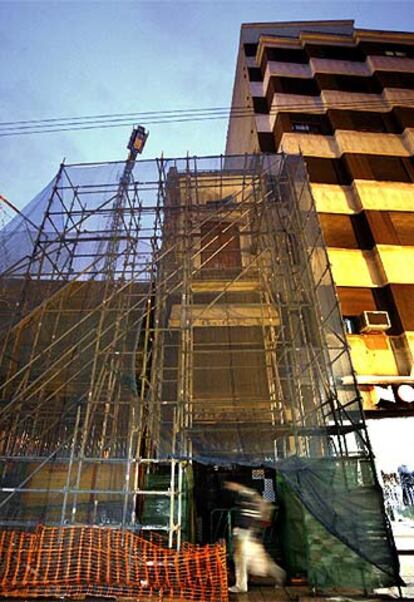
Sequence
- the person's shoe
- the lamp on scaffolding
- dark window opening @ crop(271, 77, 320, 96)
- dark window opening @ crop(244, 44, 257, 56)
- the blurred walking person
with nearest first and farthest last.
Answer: the person's shoe < the blurred walking person < dark window opening @ crop(271, 77, 320, 96) < dark window opening @ crop(244, 44, 257, 56) < the lamp on scaffolding

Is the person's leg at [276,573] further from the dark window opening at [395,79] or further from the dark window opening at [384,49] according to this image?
the dark window opening at [384,49]

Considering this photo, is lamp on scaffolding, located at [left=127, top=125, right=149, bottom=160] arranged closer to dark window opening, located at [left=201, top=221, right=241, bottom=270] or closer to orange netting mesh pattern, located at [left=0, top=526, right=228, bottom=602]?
dark window opening, located at [left=201, top=221, right=241, bottom=270]

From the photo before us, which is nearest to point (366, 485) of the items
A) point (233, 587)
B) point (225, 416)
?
point (233, 587)

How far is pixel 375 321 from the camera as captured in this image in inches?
375

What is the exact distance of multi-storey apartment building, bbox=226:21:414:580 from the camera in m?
9.10

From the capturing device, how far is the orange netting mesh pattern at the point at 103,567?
4.63 metres

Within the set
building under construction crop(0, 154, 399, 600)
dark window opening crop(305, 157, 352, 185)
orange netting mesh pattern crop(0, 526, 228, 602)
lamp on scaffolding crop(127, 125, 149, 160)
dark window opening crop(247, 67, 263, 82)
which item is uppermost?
lamp on scaffolding crop(127, 125, 149, 160)

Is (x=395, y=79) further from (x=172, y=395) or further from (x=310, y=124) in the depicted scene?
(x=172, y=395)

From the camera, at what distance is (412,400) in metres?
8.40

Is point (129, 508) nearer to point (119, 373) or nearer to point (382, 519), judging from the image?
point (119, 373)

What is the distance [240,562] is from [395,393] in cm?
528

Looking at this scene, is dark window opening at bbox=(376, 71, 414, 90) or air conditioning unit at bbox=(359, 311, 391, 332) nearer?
air conditioning unit at bbox=(359, 311, 391, 332)

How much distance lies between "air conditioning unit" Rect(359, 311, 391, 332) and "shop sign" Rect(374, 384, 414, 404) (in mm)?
1557

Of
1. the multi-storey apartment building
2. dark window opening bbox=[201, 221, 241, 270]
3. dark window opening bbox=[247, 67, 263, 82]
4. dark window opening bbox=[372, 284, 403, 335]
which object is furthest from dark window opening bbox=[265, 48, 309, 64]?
dark window opening bbox=[372, 284, 403, 335]
